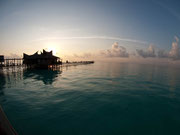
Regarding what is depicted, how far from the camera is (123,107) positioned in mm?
9008

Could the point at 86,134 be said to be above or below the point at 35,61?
below

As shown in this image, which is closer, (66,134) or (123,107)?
(66,134)

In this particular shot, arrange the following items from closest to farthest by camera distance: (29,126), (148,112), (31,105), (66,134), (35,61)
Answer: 1. (66,134)
2. (29,126)
3. (148,112)
4. (31,105)
5. (35,61)

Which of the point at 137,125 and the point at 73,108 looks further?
the point at 73,108

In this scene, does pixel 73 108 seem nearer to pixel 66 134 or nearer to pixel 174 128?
pixel 66 134

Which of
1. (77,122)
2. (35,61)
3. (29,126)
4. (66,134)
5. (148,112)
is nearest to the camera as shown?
(66,134)

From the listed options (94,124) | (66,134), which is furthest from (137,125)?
(66,134)

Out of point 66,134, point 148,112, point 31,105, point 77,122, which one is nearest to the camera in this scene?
point 66,134

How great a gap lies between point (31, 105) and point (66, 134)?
5389 millimetres

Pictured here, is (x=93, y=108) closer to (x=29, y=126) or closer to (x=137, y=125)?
(x=137, y=125)

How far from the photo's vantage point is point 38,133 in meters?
5.70

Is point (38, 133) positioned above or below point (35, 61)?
below

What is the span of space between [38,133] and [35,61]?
125 feet

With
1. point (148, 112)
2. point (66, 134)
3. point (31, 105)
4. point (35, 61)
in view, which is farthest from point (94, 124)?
point (35, 61)
